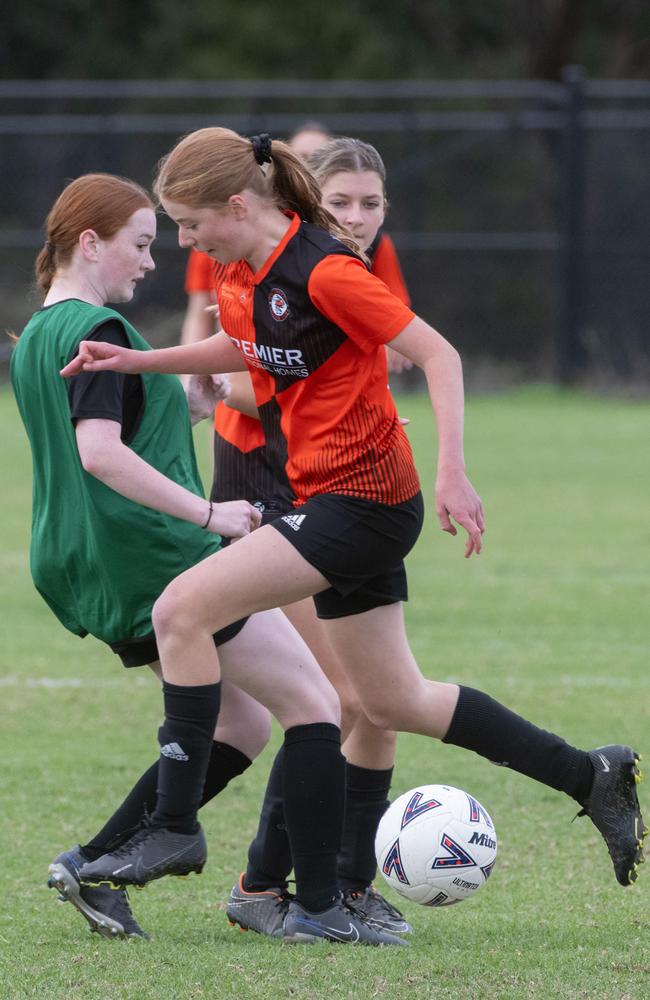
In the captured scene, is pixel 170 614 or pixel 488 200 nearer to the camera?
pixel 170 614

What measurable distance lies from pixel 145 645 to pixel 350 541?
563 mm

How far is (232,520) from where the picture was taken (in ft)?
11.3

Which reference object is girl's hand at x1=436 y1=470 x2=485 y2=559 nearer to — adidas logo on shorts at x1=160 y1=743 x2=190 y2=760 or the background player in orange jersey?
the background player in orange jersey

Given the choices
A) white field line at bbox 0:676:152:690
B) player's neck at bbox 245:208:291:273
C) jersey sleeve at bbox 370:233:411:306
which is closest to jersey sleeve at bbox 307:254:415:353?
player's neck at bbox 245:208:291:273

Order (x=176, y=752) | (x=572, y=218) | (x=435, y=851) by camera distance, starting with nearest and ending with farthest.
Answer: (x=176, y=752)
(x=435, y=851)
(x=572, y=218)

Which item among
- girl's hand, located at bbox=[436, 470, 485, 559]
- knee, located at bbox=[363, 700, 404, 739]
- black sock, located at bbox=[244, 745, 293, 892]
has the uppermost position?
girl's hand, located at bbox=[436, 470, 485, 559]

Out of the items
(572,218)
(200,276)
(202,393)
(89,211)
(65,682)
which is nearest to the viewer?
(89,211)

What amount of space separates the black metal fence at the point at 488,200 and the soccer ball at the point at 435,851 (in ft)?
52.9

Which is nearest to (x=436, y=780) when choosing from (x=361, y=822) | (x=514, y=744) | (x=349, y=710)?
(x=349, y=710)

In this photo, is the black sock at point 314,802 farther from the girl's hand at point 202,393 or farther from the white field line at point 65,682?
the white field line at point 65,682

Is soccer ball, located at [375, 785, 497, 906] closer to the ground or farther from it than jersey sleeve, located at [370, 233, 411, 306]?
closer to the ground

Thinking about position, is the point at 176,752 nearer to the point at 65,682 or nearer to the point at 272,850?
the point at 272,850

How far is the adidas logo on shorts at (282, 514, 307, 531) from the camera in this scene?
3.39m

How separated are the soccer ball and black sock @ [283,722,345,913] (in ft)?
0.64
